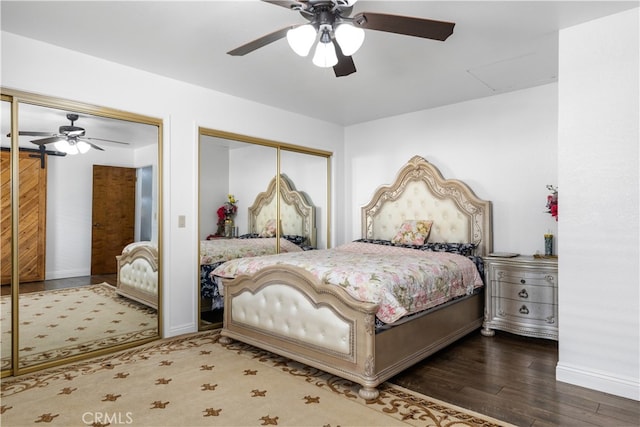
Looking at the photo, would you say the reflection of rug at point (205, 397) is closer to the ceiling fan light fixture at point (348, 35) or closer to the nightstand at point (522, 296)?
the nightstand at point (522, 296)

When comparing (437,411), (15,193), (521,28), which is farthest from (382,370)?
(15,193)

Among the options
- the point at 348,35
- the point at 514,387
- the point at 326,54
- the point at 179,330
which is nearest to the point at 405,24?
the point at 348,35

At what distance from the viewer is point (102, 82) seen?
3.21m

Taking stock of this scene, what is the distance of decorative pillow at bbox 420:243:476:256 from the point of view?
404 cm

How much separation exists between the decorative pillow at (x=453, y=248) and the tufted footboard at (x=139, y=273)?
276cm

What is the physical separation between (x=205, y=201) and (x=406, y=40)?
8.03 feet

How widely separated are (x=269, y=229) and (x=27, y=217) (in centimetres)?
240

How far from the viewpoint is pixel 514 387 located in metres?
2.56

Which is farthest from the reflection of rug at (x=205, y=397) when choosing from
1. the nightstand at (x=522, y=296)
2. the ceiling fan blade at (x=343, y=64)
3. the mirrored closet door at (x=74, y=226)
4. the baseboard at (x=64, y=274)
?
the ceiling fan blade at (x=343, y=64)

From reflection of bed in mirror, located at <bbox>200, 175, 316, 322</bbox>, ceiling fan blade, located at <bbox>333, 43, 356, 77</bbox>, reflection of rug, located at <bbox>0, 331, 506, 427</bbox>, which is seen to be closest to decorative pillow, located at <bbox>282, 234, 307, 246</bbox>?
reflection of bed in mirror, located at <bbox>200, 175, 316, 322</bbox>

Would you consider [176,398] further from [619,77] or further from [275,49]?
[619,77]

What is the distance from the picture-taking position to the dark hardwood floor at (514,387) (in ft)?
7.19

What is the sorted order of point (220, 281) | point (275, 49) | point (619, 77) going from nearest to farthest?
1. point (619, 77)
2. point (275, 49)
3. point (220, 281)

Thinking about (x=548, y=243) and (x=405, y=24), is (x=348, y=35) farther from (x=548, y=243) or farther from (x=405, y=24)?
(x=548, y=243)
